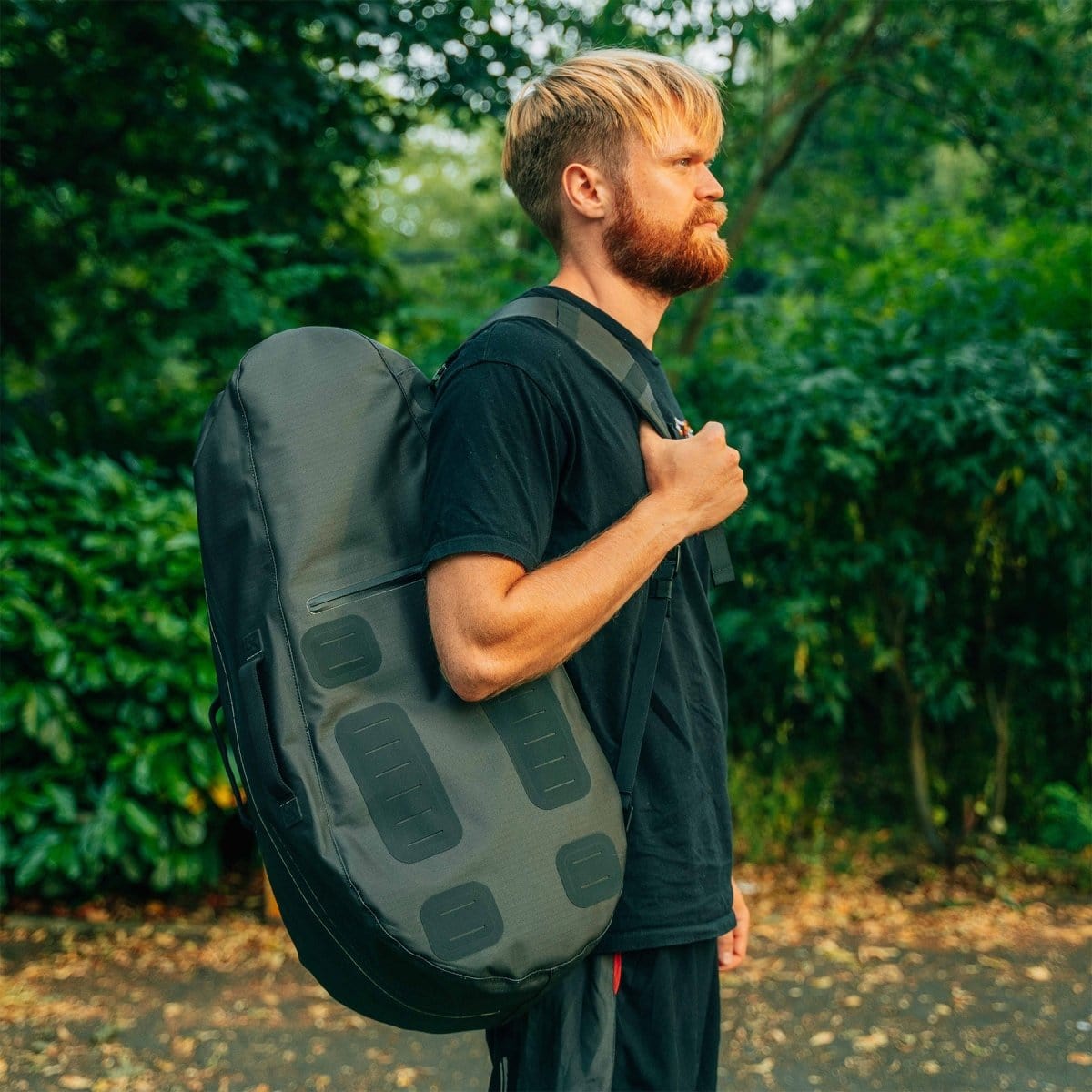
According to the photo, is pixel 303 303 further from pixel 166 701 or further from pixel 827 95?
pixel 827 95

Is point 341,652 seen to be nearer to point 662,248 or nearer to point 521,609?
point 521,609

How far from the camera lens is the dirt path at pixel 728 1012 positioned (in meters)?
3.55

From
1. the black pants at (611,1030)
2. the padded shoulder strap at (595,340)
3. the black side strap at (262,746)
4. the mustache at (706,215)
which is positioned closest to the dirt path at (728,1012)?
the black pants at (611,1030)

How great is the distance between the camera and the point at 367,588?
4.81ft

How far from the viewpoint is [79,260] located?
5637 mm

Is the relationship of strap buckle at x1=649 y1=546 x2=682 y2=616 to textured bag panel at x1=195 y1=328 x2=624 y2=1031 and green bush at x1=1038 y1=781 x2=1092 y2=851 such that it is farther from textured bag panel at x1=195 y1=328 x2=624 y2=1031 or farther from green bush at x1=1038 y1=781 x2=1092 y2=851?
green bush at x1=1038 y1=781 x2=1092 y2=851

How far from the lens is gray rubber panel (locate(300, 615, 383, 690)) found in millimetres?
1413

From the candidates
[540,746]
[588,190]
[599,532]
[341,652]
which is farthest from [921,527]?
[341,652]

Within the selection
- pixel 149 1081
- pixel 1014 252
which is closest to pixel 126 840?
pixel 149 1081

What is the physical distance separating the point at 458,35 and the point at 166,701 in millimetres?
3165

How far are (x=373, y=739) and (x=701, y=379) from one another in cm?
424

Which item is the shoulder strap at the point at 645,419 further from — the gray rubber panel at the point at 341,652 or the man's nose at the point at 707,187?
the gray rubber panel at the point at 341,652

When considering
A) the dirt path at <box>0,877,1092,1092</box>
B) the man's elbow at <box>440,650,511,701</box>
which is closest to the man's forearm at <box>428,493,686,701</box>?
the man's elbow at <box>440,650,511,701</box>

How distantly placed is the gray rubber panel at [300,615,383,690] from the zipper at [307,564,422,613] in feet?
0.08
